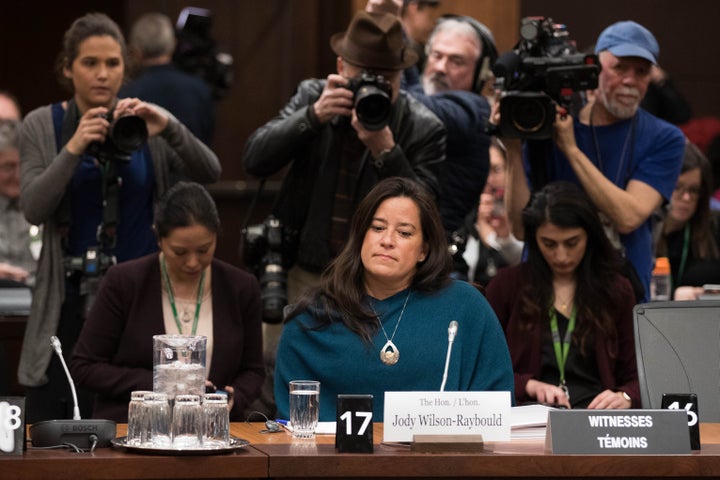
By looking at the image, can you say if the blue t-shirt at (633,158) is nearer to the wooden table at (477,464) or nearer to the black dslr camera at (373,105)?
the black dslr camera at (373,105)

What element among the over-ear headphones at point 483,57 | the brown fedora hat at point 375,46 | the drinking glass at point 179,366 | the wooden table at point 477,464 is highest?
the over-ear headphones at point 483,57

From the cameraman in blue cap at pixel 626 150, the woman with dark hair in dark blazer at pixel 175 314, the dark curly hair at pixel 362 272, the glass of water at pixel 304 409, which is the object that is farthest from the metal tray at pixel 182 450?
the cameraman in blue cap at pixel 626 150

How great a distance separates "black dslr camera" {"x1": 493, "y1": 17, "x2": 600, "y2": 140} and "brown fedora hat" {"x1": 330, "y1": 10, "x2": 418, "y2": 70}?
0.34 metres

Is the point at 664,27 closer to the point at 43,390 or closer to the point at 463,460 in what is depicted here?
the point at 43,390

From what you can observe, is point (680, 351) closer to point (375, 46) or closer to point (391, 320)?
point (391, 320)

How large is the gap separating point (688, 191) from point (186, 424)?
3.73 m

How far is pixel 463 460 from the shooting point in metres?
3.28

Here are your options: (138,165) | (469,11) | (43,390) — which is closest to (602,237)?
(138,165)

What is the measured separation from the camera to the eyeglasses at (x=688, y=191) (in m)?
6.47

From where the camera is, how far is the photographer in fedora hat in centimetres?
499

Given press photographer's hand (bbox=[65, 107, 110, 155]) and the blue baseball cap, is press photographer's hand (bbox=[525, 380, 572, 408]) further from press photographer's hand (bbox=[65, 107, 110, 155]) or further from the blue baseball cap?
press photographer's hand (bbox=[65, 107, 110, 155])

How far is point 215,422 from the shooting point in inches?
130

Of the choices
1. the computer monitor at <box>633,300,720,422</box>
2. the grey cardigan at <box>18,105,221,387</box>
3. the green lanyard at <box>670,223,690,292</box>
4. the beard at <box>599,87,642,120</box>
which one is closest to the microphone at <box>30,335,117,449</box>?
the computer monitor at <box>633,300,720,422</box>

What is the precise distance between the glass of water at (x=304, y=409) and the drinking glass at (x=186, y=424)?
1.12ft
